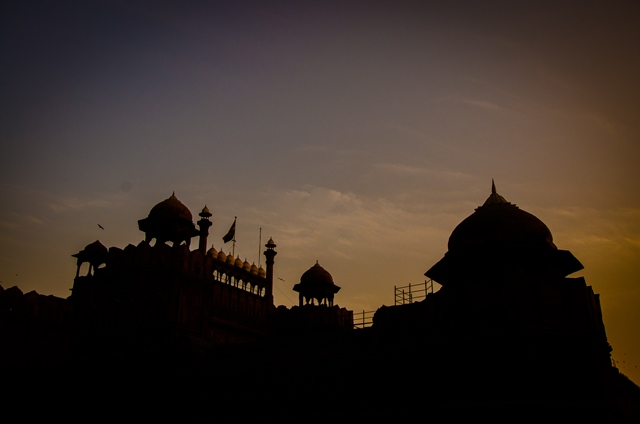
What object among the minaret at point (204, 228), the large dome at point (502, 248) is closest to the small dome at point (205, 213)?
the minaret at point (204, 228)

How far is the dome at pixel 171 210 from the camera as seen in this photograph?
32.8 m

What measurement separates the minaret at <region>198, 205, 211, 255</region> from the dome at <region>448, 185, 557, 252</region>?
1694 centimetres

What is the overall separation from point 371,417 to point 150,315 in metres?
11.9

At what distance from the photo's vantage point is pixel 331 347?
2430 cm

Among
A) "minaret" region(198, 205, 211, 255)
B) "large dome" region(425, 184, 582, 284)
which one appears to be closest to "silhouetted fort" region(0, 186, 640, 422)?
"large dome" region(425, 184, 582, 284)


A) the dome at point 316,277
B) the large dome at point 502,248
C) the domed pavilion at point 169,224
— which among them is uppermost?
the domed pavilion at point 169,224

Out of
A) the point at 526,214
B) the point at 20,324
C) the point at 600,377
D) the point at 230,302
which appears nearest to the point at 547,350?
the point at 600,377

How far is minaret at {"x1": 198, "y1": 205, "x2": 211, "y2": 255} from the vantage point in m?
36.3

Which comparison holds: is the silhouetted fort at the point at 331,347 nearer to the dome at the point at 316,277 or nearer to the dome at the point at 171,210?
the dome at the point at 171,210

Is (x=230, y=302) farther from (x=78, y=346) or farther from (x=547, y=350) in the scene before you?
(x=547, y=350)

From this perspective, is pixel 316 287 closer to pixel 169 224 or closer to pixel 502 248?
pixel 169 224

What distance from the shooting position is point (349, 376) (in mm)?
22375

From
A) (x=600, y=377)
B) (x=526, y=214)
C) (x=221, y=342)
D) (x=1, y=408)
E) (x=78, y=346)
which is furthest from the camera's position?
(x=221, y=342)

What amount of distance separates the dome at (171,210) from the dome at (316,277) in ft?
32.9
